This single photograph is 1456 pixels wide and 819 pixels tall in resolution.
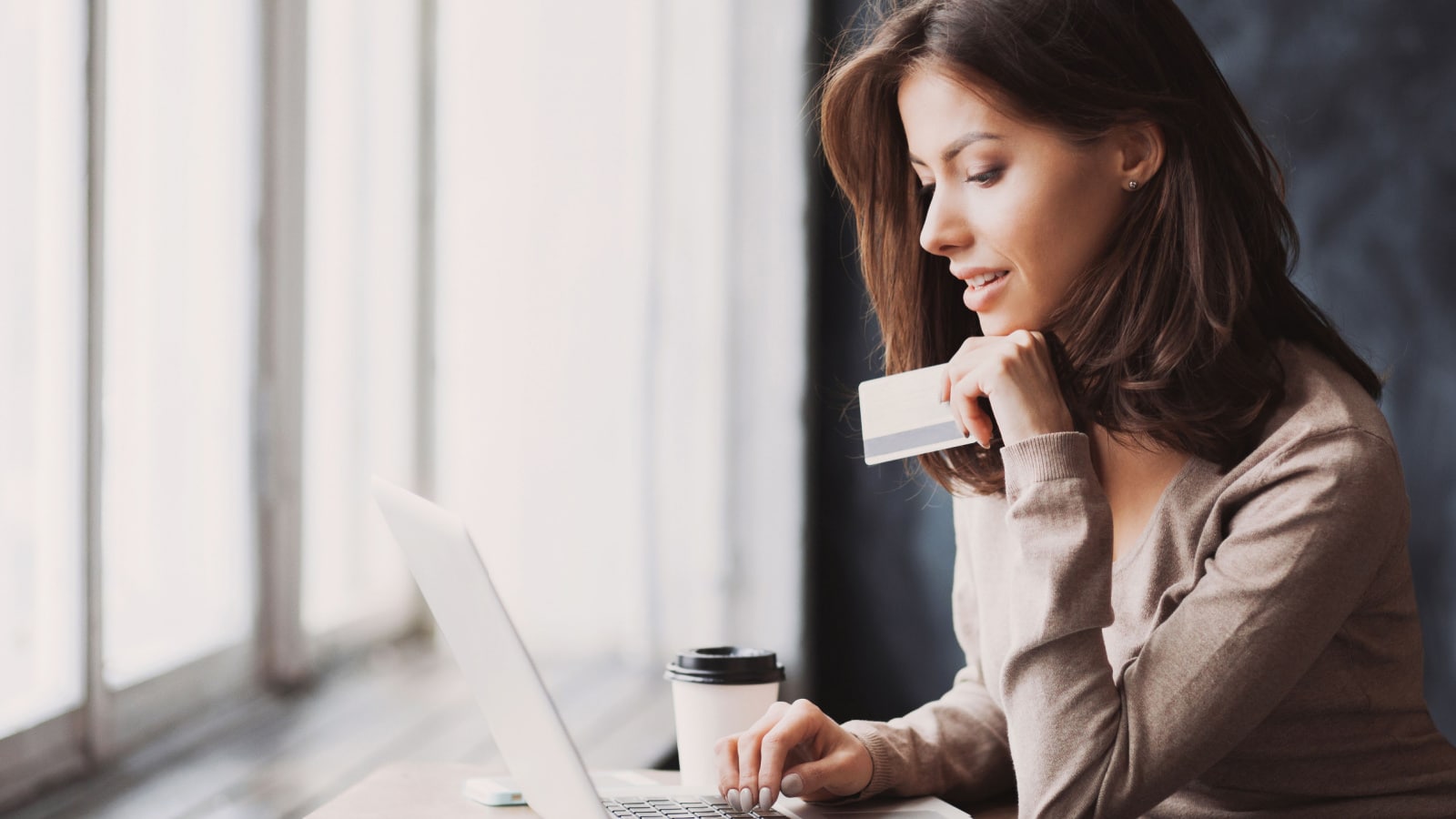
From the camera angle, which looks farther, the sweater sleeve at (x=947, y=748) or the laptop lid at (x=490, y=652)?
the sweater sleeve at (x=947, y=748)

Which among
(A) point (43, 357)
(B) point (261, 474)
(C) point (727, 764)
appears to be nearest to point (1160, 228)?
(C) point (727, 764)

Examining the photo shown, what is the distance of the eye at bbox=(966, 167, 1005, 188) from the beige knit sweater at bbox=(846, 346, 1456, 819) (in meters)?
0.26

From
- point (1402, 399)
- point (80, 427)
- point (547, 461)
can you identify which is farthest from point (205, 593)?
point (1402, 399)

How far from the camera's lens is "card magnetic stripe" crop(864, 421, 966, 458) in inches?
49.9

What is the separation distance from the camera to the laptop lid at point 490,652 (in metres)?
0.80

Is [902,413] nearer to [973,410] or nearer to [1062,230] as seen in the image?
[973,410]

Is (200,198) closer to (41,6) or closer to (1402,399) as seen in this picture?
(41,6)

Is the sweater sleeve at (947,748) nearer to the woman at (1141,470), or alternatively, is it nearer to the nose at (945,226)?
the woman at (1141,470)

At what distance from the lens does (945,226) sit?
1.25 m

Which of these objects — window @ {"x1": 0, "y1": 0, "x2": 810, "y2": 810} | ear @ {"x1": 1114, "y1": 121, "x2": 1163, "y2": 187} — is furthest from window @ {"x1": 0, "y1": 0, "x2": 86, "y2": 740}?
ear @ {"x1": 1114, "y1": 121, "x2": 1163, "y2": 187}

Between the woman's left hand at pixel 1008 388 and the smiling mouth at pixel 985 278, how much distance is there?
0.18 ft

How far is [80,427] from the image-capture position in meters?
1.44

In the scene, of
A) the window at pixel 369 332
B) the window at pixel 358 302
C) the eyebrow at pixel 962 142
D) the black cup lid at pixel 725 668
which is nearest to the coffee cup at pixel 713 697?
the black cup lid at pixel 725 668

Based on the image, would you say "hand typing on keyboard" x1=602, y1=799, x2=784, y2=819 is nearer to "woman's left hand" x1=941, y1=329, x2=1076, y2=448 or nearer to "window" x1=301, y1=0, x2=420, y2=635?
"woman's left hand" x1=941, y1=329, x2=1076, y2=448
